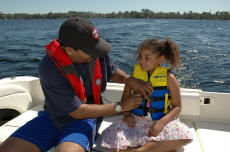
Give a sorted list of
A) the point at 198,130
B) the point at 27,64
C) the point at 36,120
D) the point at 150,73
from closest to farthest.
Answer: the point at 36,120, the point at 150,73, the point at 198,130, the point at 27,64

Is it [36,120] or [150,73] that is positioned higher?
[150,73]

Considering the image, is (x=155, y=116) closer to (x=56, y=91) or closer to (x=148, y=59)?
(x=148, y=59)

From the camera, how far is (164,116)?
1.83 metres

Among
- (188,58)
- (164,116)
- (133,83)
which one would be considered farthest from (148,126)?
(188,58)

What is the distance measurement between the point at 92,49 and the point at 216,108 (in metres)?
1.54

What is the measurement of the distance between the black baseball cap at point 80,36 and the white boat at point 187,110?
85cm

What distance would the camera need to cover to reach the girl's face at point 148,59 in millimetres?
1816

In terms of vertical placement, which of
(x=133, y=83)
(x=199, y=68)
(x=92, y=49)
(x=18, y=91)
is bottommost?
(x=199, y=68)

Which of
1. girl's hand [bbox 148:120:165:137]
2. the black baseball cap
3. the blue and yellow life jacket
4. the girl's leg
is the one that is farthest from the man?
the girl's leg

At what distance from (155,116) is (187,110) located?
0.58 metres

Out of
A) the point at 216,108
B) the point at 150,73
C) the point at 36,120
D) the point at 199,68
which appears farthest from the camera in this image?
the point at 199,68

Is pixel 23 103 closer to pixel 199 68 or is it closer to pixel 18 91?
pixel 18 91

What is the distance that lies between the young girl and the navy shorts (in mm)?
207

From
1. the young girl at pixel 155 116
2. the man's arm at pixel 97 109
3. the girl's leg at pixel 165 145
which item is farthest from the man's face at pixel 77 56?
the girl's leg at pixel 165 145
